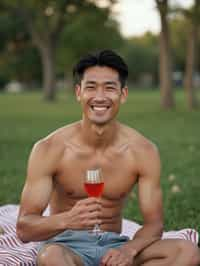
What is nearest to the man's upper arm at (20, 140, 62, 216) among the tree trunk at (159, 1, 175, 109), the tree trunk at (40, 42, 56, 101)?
the tree trunk at (159, 1, 175, 109)

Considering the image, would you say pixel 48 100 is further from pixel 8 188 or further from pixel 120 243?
pixel 120 243

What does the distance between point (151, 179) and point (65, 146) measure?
0.64 m

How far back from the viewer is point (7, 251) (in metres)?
5.42

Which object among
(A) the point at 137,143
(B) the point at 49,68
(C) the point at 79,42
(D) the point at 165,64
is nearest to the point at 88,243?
(A) the point at 137,143

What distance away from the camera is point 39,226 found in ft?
14.2

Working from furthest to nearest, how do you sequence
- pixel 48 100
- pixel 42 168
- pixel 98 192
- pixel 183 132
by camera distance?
pixel 48 100, pixel 183 132, pixel 42 168, pixel 98 192

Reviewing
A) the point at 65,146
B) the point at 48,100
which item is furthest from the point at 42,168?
the point at 48,100

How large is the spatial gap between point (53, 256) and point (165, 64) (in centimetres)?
2634

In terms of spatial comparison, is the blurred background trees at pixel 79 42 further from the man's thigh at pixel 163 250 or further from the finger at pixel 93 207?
the finger at pixel 93 207

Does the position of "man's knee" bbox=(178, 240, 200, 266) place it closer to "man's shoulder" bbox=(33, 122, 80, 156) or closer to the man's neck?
the man's neck

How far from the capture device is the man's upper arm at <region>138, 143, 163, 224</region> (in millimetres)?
4660

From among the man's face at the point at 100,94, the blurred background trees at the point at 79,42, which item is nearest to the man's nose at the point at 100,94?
the man's face at the point at 100,94

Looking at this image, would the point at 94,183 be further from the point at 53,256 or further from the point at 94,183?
the point at 53,256

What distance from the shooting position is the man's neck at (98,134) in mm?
4633
